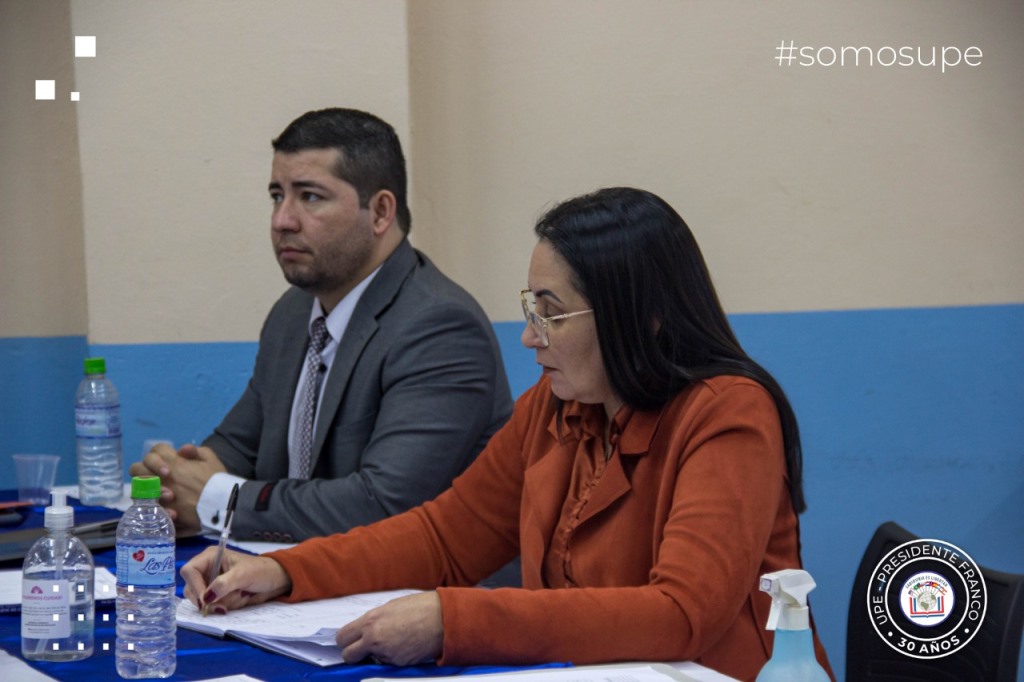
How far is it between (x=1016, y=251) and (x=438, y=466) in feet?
7.63

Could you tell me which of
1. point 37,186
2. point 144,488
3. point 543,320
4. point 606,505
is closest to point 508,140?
point 37,186

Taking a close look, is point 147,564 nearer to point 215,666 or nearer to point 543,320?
point 215,666

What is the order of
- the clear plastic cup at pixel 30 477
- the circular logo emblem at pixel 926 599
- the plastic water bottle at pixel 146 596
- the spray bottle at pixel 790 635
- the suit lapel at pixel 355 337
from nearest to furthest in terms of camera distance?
1. the spray bottle at pixel 790 635
2. the plastic water bottle at pixel 146 596
3. the circular logo emblem at pixel 926 599
4. the suit lapel at pixel 355 337
5. the clear plastic cup at pixel 30 477

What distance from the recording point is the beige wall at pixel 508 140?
10.8ft

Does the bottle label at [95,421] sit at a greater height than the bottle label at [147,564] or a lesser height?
lesser

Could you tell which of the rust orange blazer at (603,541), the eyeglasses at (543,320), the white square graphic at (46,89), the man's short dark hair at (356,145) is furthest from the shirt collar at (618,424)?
the white square graphic at (46,89)

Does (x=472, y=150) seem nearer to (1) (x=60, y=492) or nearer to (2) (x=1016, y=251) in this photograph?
(2) (x=1016, y=251)

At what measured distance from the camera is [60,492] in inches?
57.2

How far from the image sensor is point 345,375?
242 centimetres

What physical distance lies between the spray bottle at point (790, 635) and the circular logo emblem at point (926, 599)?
1.75 feet

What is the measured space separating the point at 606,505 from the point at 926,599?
47cm

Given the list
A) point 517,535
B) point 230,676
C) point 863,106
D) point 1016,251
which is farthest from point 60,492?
point 1016,251

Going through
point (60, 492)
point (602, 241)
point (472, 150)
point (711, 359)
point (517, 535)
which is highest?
point (472, 150)

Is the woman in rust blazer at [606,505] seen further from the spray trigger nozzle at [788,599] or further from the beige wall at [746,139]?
the beige wall at [746,139]
